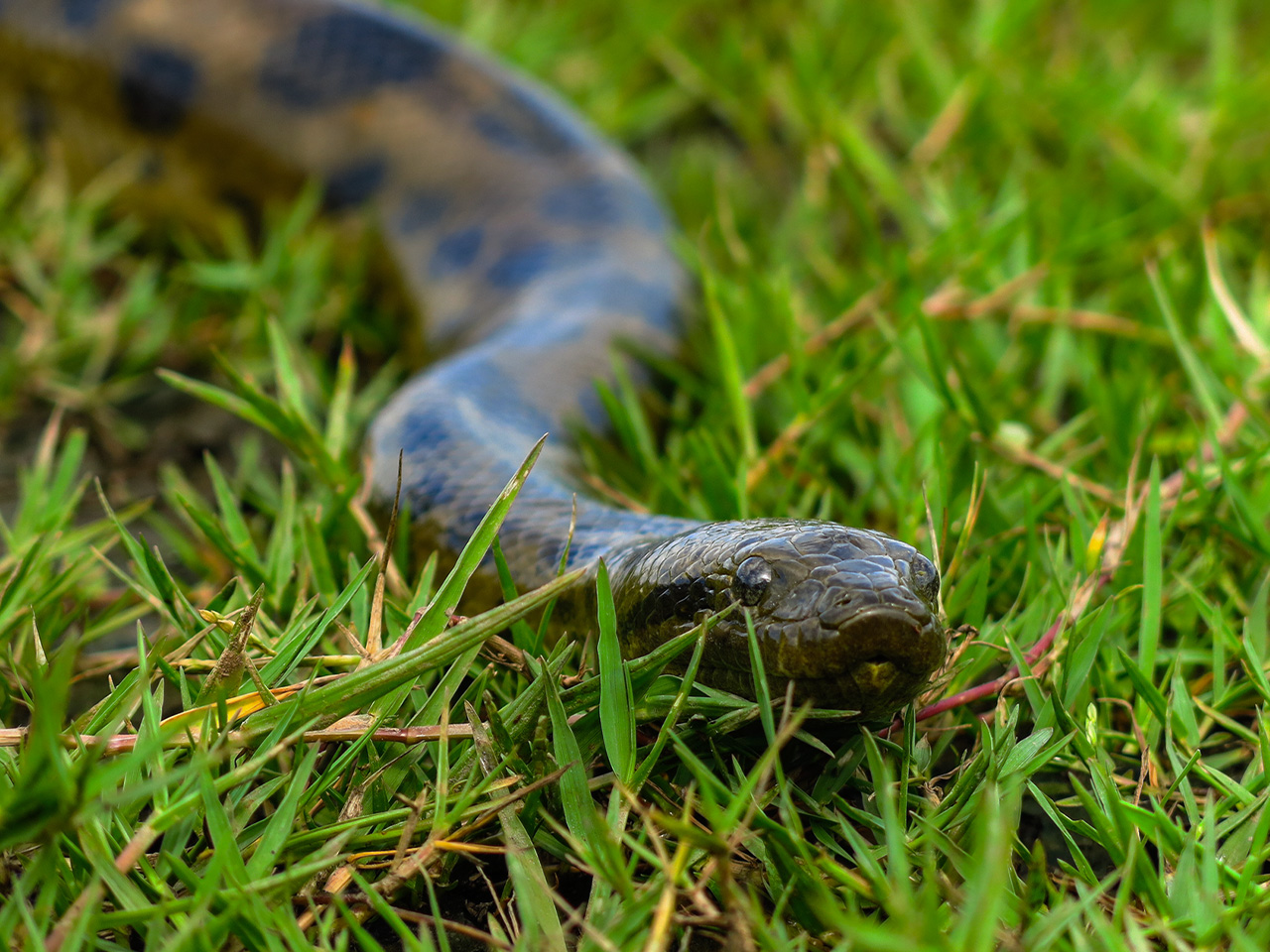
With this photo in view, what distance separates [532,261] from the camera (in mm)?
3459

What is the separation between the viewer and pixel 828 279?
3.35 meters

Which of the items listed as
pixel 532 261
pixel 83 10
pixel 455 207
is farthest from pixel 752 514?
pixel 83 10

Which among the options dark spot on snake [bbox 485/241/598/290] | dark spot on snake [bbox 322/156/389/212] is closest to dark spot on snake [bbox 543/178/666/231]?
dark spot on snake [bbox 485/241/598/290]

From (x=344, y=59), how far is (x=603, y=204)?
1092 millimetres

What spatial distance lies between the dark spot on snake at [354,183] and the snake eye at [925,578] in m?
2.62

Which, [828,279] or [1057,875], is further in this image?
[828,279]

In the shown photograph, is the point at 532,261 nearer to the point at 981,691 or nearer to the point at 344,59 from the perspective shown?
the point at 344,59

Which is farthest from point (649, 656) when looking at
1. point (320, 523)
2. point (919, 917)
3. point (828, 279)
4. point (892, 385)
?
point (828, 279)

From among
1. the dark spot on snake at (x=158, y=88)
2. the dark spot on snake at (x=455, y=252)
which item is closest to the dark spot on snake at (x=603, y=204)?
the dark spot on snake at (x=455, y=252)

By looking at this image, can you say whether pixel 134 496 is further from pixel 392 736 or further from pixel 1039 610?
pixel 1039 610

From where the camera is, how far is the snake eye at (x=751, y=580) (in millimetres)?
1663

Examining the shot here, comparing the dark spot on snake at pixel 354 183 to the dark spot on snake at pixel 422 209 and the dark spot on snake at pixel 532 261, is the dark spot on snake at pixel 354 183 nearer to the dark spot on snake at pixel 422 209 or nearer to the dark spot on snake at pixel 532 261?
the dark spot on snake at pixel 422 209

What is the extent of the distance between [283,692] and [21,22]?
3403 millimetres

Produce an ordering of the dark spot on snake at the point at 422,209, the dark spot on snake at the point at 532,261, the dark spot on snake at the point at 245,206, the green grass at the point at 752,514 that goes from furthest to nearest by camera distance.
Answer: the dark spot on snake at the point at 245,206 < the dark spot on snake at the point at 422,209 < the dark spot on snake at the point at 532,261 < the green grass at the point at 752,514
